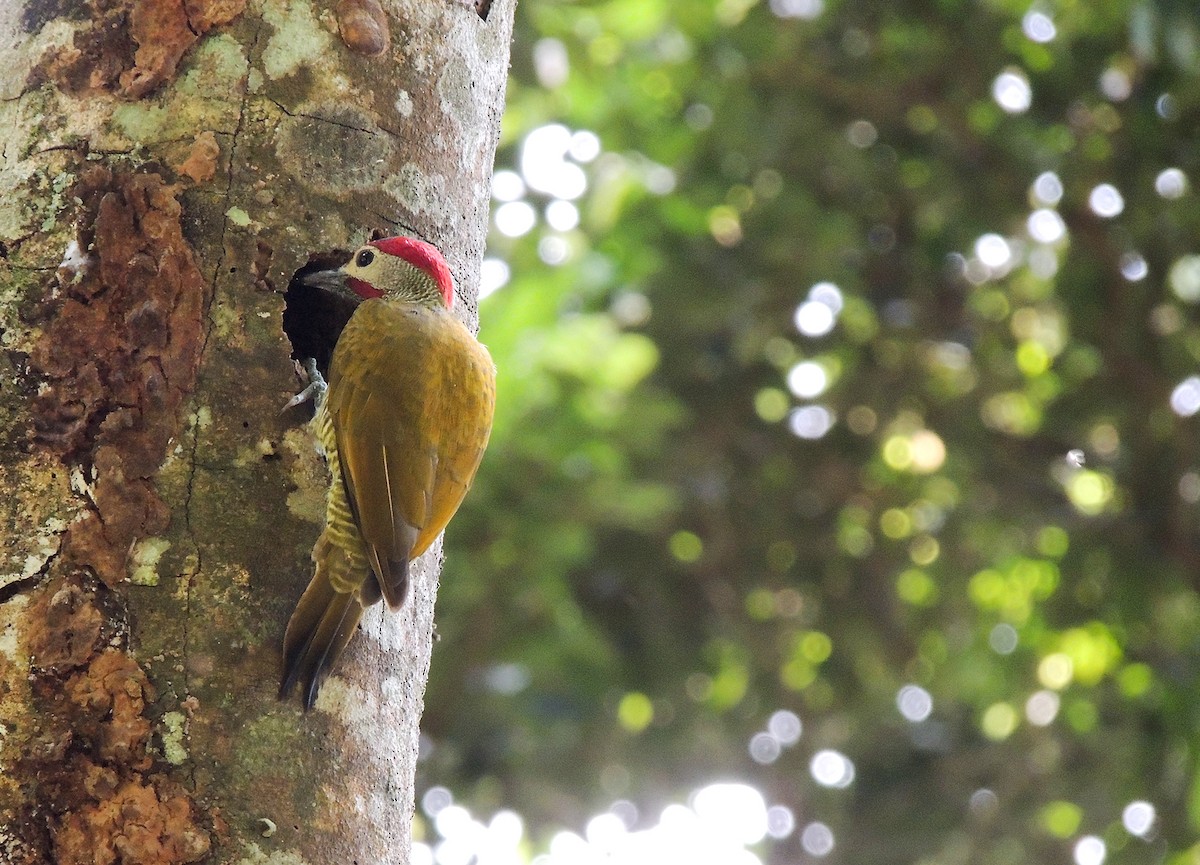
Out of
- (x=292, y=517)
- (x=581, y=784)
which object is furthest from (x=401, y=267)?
(x=581, y=784)

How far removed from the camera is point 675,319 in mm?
7227

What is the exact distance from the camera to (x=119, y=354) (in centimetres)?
237

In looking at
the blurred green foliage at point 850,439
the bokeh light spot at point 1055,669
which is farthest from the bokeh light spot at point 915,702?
the bokeh light spot at point 1055,669

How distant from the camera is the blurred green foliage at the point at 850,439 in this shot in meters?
6.25

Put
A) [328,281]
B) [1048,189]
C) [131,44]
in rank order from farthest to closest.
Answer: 1. [1048,189]
2. [328,281]
3. [131,44]

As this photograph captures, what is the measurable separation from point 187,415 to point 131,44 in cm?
76

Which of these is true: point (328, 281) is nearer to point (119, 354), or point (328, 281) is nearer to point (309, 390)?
point (309, 390)

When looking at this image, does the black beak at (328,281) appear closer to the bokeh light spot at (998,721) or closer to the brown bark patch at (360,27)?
the brown bark patch at (360,27)

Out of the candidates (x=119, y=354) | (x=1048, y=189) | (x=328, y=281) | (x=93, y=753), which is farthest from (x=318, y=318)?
(x=1048, y=189)

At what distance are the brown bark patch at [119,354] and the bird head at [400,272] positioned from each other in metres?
0.41

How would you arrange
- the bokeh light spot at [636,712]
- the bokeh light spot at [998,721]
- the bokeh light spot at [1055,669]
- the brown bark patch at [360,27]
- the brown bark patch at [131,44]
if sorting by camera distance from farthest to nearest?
1. the bokeh light spot at [998,721]
2. the bokeh light spot at [636,712]
3. the bokeh light spot at [1055,669]
4. the brown bark patch at [360,27]
5. the brown bark patch at [131,44]

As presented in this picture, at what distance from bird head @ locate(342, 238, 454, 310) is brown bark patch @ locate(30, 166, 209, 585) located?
0.41 meters

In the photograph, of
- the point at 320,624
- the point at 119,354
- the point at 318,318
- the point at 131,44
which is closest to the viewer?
the point at 320,624

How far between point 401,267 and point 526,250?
458cm
